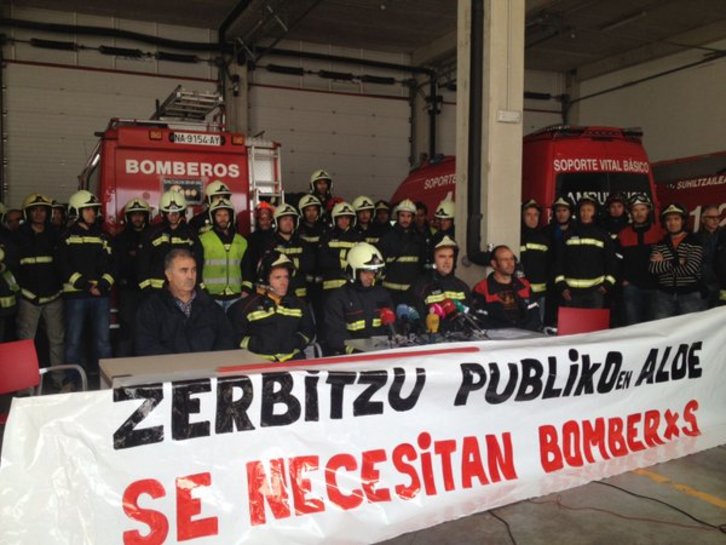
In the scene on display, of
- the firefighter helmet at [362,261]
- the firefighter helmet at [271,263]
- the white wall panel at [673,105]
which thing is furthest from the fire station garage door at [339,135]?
the firefighter helmet at [271,263]

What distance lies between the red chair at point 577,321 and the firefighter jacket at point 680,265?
75.2 inches

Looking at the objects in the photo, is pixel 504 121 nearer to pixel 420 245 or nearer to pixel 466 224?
pixel 466 224

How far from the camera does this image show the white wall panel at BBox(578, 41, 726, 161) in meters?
15.0

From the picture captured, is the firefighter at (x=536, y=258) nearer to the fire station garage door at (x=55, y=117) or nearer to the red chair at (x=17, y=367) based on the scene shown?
the red chair at (x=17, y=367)

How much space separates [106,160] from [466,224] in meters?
3.94

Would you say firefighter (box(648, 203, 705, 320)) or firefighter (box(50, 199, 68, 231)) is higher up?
firefighter (box(50, 199, 68, 231))

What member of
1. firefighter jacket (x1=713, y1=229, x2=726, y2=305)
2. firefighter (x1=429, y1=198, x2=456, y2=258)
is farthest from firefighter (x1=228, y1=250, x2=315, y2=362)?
firefighter jacket (x1=713, y1=229, x2=726, y2=305)

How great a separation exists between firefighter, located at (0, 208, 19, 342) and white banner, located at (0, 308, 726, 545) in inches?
164

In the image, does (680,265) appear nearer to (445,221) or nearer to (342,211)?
(445,221)

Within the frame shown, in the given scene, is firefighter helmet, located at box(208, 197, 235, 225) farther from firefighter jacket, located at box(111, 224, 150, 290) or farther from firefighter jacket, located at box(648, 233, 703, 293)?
firefighter jacket, located at box(648, 233, 703, 293)

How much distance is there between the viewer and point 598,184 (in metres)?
Result: 8.16

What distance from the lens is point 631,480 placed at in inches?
158

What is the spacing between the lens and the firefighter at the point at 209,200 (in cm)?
699

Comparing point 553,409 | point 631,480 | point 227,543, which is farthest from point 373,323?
point 227,543
